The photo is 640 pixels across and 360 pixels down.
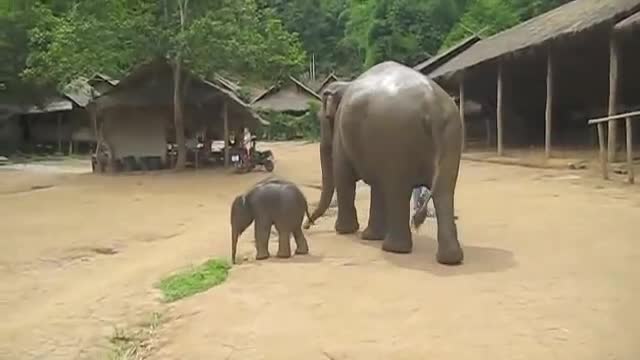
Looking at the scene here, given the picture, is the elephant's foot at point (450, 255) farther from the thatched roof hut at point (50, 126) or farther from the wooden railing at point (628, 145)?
the thatched roof hut at point (50, 126)

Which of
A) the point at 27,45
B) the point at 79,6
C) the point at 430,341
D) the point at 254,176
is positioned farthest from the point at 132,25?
the point at 430,341

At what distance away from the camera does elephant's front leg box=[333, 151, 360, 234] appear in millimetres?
9062

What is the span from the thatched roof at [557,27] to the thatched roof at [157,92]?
6.69 meters

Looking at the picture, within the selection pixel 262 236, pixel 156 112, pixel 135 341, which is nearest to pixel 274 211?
pixel 262 236

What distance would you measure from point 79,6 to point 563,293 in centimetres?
2022

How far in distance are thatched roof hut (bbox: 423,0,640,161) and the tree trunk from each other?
25.7ft

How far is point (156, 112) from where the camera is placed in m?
26.8

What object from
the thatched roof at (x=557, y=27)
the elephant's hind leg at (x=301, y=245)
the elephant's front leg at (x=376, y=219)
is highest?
the thatched roof at (x=557, y=27)

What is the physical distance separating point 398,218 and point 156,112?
65.0 feet

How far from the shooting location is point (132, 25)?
74.1 ft

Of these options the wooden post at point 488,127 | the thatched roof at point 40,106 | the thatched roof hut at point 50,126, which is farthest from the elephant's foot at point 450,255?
the thatched roof hut at point 50,126

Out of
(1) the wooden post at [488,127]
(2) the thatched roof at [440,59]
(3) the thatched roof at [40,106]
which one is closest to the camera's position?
(1) the wooden post at [488,127]

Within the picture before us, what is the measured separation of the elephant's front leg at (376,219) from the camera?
28.9ft

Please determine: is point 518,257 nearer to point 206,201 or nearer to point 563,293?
point 563,293
